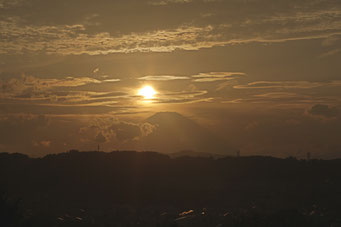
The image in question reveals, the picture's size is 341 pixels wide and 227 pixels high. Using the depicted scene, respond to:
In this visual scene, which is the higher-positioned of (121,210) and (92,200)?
(92,200)

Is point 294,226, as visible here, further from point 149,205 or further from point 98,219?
point 149,205

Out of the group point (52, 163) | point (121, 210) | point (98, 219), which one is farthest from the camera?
point (52, 163)

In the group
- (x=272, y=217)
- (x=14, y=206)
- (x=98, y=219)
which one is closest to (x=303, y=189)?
(x=98, y=219)

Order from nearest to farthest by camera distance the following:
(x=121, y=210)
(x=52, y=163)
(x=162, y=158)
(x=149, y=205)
Answer: (x=121, y=210)
(x=149, y=205)
(x=52, y=163)
(x=162, y=158)

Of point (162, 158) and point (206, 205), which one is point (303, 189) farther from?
point (162, 158)

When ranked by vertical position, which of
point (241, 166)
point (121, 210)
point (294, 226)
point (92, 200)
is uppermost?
point (241, 166)

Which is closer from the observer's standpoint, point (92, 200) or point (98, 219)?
point (98, 219)
